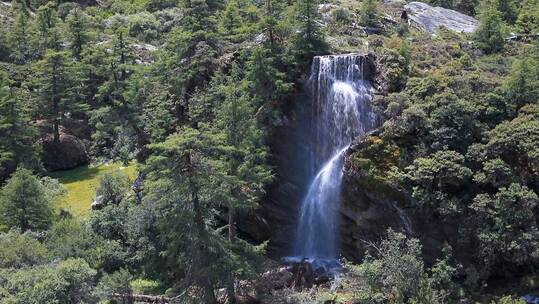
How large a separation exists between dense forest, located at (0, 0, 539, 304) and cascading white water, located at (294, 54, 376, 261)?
1.01 metres

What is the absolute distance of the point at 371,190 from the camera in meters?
31.5

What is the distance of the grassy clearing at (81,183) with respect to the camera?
1660 inches

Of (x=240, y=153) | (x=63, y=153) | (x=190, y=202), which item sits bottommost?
(x=63, y=153)

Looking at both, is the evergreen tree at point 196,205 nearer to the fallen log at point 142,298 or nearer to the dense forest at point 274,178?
the dense forest at point 274,178

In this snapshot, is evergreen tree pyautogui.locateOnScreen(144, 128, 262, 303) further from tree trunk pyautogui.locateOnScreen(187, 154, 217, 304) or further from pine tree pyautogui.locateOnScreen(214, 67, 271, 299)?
pine tree pyautogui.locateOnScreen(214, 67, 271, 299)

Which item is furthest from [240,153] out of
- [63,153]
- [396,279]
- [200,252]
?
[63,153]

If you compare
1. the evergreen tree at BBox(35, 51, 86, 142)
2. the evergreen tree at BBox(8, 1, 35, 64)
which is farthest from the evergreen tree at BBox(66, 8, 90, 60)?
the evergreen tree at BBox(8, 1, 35, 64)

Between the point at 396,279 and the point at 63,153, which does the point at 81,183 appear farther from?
the point at 396,279

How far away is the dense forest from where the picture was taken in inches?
1064

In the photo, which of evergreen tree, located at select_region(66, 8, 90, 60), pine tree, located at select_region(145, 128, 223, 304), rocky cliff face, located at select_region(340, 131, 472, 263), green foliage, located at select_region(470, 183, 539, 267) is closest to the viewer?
pine tree, located at select_region(145, 128, 223, 304)

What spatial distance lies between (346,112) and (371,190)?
21.9 feet

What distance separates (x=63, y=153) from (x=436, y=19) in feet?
123

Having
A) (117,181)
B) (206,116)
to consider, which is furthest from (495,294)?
(117,181)

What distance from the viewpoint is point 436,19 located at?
53.4 metres
